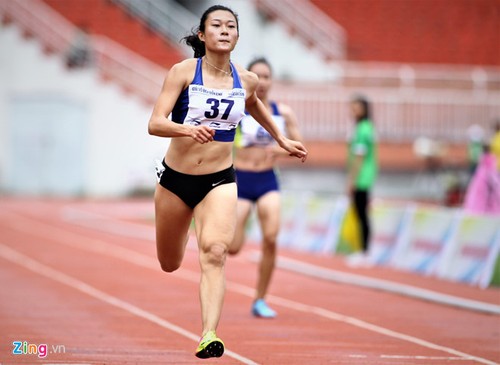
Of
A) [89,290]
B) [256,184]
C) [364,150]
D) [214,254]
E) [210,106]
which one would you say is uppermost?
[364,150]

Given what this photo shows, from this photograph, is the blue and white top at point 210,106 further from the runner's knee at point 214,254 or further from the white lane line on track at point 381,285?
the white lane line on track at point 381,285

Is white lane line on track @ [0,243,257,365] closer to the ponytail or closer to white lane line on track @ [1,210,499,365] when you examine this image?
white lane line on track @ [1,210,499,365]

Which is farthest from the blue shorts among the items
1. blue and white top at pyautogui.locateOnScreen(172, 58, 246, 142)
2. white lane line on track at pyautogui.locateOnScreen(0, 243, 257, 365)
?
blue and white top at pyautogui.locateOnScreen(172, 58, 246, 142)

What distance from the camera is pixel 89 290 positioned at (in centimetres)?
1385

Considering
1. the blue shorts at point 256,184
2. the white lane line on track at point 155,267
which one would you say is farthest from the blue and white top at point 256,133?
the white lane line on track at point 155,267

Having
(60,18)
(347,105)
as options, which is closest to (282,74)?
(347,105)

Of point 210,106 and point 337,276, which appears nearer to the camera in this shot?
point 210,106

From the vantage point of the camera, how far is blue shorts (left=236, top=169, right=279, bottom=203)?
11.8m

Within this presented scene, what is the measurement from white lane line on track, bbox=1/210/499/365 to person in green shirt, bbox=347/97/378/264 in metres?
2.62

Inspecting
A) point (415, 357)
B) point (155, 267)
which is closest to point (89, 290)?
point (155, 267)

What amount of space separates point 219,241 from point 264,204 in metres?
3.58

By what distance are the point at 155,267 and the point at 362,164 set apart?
126 inches

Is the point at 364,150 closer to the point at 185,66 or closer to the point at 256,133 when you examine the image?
the point at 256,133

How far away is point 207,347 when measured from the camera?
295 inches
